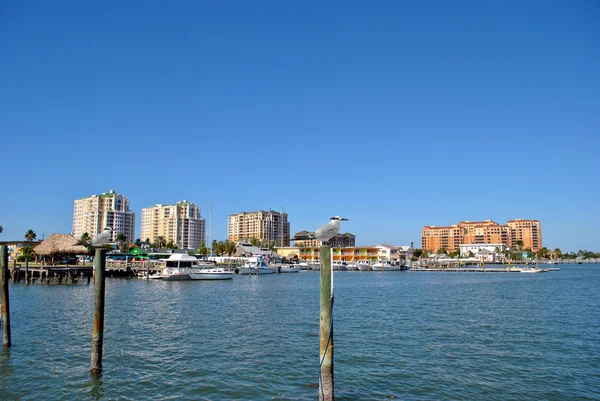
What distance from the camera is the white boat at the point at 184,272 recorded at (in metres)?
64.2

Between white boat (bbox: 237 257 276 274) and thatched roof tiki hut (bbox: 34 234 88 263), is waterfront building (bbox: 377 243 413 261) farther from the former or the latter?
thatched roof tiki hut (bbox: 34 234 88 263)

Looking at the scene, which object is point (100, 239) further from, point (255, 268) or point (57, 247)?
point (255, 268)

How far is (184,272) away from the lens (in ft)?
215

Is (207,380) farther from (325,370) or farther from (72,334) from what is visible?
(72,334)

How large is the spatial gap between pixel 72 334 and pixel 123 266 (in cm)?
5568

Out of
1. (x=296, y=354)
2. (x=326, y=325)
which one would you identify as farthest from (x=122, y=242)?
(x=326, y=325)

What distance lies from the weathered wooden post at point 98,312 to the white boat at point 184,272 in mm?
48866

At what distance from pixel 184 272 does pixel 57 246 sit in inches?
663

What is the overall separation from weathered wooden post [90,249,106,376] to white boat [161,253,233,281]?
48866 mm

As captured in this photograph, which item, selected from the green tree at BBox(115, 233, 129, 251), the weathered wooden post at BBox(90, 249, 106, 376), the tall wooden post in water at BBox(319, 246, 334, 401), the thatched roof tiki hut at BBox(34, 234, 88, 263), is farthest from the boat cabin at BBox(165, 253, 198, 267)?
the green tree at BBox(115, 233, 129, 251)

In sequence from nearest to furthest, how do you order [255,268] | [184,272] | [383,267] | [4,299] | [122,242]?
[4,299] < [184,272] < [255,268] < [383,267] < [122,242]

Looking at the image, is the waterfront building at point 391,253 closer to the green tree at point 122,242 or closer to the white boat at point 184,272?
the green tree at point 122,242

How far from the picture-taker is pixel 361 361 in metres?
17.8

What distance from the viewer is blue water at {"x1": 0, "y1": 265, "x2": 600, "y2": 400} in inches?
573
